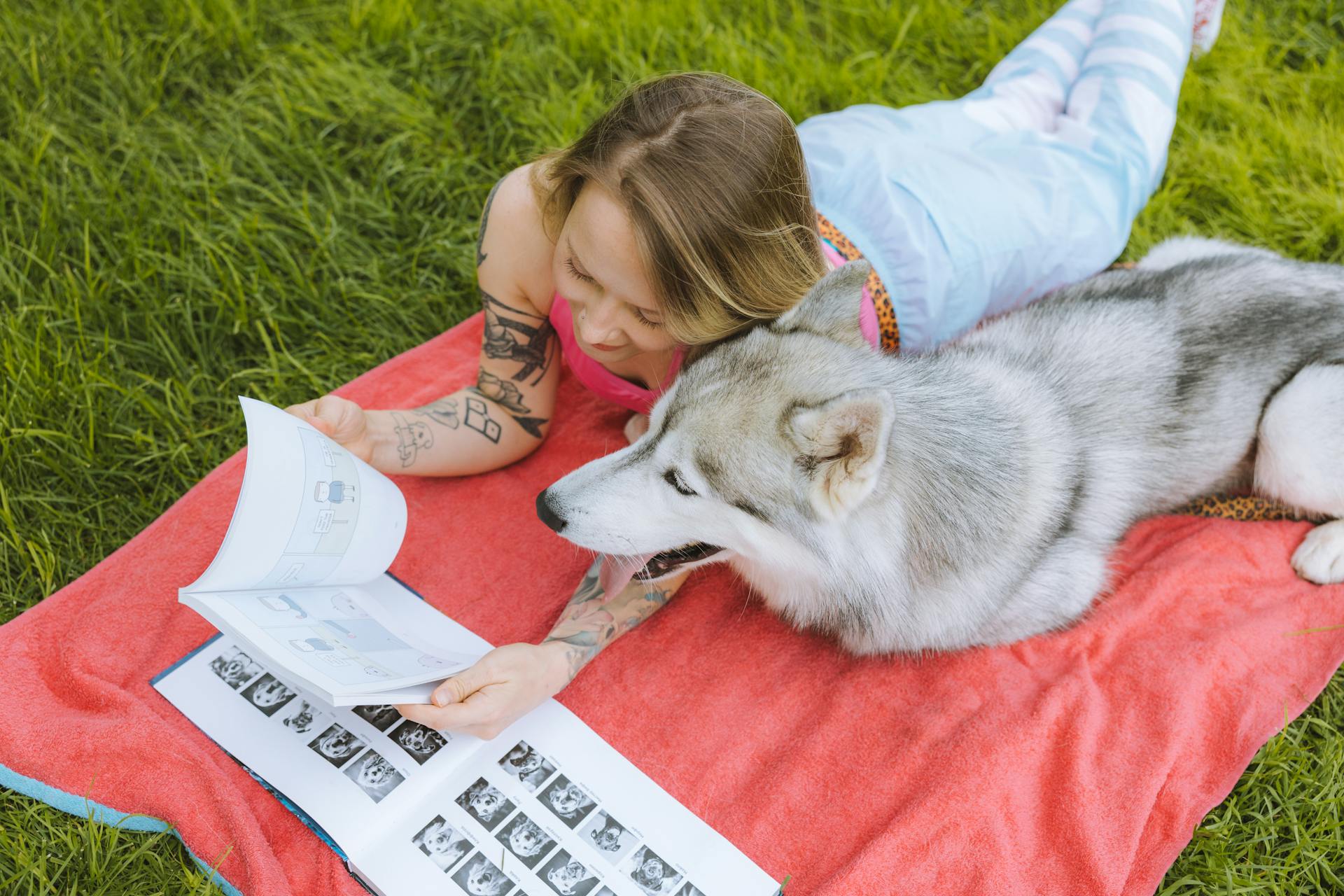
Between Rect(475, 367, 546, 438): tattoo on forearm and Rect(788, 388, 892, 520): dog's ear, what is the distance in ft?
4.12

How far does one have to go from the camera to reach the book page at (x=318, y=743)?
6.72 ft

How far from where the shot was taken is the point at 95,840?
2029 mm

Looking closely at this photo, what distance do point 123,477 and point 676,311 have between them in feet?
6.46

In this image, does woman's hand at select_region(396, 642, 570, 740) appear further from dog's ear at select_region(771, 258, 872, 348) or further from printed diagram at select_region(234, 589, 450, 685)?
dog's ear at select_region(771, 258, 872, 348)

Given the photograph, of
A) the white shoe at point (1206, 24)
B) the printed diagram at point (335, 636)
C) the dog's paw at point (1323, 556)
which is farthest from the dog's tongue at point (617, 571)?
the white shoe at point (1206, 24)

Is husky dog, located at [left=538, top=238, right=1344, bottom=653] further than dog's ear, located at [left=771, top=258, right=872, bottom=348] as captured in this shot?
No

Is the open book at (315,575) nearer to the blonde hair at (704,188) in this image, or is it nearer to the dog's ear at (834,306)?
the blonde hair at (704,188)

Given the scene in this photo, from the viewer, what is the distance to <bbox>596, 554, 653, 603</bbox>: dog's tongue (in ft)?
7.34

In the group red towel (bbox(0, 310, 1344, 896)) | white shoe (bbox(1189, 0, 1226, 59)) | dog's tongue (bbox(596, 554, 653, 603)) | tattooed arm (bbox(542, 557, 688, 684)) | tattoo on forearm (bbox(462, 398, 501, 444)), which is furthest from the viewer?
white shoe (bbox(1189, 0, 1226, 59))

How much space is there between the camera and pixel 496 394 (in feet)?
9.42

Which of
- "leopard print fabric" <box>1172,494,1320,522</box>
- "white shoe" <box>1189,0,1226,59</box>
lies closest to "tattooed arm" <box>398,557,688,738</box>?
"leopard print fabric" <box>1172,494,1320,522</box>

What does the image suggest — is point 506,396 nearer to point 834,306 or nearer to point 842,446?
point 834,306

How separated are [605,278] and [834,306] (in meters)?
0.56

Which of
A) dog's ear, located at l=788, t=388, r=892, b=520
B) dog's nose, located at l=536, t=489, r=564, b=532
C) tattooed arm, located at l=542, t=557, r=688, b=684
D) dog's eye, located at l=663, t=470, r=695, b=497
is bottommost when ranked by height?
tattooed arm, located at l=542, t=557, r=688, b=684
